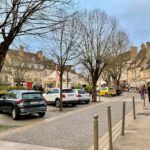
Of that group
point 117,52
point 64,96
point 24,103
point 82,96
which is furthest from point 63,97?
point 117,52

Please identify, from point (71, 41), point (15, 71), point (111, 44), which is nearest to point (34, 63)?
point (15, 71)

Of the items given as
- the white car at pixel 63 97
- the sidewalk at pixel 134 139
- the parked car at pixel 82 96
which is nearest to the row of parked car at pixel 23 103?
the sidewalk at pixel 134 139

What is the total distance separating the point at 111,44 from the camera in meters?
38.6

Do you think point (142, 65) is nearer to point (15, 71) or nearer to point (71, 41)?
point (15, 71)

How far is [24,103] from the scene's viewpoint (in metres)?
17.8

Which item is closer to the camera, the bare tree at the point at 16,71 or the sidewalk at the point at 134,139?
the sidewalk at the point at 134,139

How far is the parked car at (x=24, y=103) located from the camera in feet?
58.2

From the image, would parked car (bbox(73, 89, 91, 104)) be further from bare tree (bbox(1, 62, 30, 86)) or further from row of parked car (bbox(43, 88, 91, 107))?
bare tree (bbox(1, 62, 30, 86))

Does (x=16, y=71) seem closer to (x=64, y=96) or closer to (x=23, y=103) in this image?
(x=64, y=96)

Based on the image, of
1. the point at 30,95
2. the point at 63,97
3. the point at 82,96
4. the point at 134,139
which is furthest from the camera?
the point at 82,96

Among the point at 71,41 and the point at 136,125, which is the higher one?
the point at 71,41

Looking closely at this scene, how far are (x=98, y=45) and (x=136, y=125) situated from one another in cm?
2330

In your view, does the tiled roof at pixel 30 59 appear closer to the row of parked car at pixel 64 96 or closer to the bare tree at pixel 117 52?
the row of parked car at pixel 64 96

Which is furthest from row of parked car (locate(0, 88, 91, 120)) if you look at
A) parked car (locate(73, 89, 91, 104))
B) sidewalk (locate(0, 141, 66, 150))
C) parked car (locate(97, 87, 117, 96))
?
parked car (locate(97, 87, 117, 96))
